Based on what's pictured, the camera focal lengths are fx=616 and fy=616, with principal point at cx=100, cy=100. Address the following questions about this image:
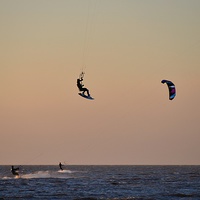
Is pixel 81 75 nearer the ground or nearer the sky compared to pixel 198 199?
nearer the sky

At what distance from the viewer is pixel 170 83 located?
132 ft

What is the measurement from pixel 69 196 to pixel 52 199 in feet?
10.3

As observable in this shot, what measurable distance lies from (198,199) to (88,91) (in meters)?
12.6

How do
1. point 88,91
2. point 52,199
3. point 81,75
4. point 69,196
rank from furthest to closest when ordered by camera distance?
point 69,196
point 52,199
point 88,91
point 81,75

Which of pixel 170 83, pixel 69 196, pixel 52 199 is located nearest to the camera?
pixel 170 83

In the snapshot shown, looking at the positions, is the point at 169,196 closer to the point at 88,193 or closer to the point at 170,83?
the point at 88,193

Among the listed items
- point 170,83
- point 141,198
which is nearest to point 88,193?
point 141,198

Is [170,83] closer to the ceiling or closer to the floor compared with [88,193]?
closer to the ceiling

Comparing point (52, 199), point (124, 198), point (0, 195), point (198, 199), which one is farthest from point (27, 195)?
point (198, 199)

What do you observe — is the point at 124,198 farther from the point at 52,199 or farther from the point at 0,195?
the point at 0,195

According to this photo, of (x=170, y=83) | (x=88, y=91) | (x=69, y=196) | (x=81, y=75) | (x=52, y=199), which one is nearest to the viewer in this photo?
(x=81, y=75)

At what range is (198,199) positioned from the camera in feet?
140

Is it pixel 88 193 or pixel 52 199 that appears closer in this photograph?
pixel 52 199

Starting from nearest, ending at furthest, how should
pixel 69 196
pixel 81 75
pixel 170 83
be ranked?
pixel 81 75
pixel 170 83
pixel 69 196
